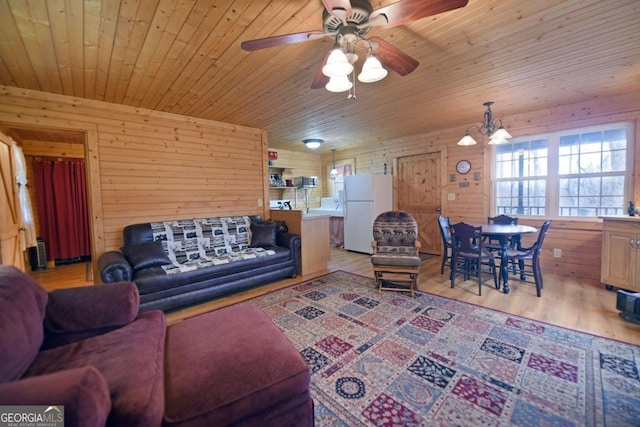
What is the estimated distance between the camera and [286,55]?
2236mm

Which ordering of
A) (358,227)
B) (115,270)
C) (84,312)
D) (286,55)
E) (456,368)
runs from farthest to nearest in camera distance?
1. (358,227)
2. (115,270)
3. (286,55)
4. (456,368)
5. (84,312)

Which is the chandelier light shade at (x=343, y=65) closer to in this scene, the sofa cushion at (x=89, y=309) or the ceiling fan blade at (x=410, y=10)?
the ceiling fan blade at (x=410, y=10)

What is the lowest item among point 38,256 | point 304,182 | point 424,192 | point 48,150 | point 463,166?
point 38,256

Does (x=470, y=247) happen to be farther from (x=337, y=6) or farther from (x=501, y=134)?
(x=337, y=6)

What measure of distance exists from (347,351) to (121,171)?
135 inches

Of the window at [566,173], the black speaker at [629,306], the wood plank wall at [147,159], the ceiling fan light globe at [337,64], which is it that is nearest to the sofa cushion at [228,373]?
the ceiling fan light globe at [337,64]

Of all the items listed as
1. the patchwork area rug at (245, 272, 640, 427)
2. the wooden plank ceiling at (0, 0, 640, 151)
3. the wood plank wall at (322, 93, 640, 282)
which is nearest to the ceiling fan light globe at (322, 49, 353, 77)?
the wooden plank ceiling at (0, 0, 640, 151)

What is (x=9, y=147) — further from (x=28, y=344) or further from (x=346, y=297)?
(x=346, y=297)

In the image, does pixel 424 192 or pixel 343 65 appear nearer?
pixel 343 65

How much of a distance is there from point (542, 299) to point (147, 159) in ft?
16.9

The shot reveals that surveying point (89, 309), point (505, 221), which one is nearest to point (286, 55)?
point (89, 309)

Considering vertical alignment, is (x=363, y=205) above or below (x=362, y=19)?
below

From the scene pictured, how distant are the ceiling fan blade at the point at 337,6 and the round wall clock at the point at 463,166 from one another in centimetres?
418

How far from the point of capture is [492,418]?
1.43 meters
